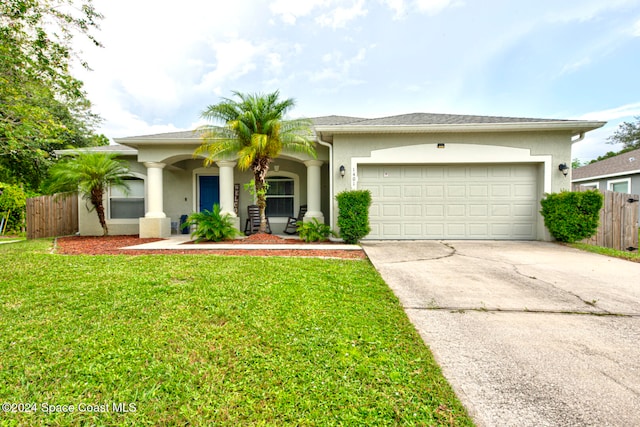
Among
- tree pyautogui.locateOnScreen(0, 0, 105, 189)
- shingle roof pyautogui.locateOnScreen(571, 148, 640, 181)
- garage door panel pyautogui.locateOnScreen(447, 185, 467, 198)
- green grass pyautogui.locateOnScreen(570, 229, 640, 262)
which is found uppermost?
tree pyautogui.locateOnScreen(0, 0, 105, 189)

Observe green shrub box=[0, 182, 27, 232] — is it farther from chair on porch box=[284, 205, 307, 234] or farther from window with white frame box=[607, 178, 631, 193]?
window with white frame box=[607, 178, 631, 193]

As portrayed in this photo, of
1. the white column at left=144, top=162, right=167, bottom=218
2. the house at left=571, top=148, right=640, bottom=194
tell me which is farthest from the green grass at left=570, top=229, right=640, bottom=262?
the white column at left=144, top=162, right=167, bottom=218

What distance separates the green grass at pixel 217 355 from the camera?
4.81ft

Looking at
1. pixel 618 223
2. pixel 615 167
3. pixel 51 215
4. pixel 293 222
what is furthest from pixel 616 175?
pixel 51 215

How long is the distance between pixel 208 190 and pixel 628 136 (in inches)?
1419

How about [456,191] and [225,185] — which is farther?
[225,185]

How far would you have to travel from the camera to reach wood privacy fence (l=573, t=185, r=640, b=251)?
23.0 feet

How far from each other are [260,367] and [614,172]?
1824 cm

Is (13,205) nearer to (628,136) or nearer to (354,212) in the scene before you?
(354,212)

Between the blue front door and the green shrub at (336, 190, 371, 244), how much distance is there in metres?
6.02

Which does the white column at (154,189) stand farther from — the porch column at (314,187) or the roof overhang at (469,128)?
the roof overhang at (469,128)

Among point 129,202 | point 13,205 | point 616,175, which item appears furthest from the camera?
point 616,175

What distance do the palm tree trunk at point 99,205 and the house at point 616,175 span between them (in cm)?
1823

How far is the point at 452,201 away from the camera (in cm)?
769
